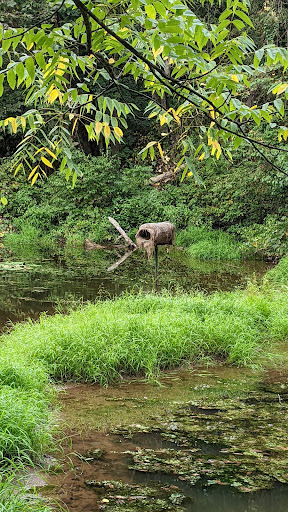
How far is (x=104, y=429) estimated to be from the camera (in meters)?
3.80

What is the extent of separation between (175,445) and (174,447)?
0.03 m

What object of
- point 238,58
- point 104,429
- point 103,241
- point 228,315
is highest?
point 238,58

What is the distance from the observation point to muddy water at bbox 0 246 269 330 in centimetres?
866

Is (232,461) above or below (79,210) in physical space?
above

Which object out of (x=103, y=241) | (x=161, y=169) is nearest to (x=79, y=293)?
(x=103, y=241)

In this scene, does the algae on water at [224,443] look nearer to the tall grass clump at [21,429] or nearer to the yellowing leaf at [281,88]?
the tall grass clump at [21,429]

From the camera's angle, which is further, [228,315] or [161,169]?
[161,169]

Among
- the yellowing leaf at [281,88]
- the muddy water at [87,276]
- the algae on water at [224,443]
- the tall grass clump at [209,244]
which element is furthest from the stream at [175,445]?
the tall grass clump at [209,244]

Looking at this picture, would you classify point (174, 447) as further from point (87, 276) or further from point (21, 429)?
point (87, 276)

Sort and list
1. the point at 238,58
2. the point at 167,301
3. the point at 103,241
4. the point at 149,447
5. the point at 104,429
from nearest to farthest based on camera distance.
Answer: the point at 238,58 → the point at 149,447 → the point at 104,429 → the point at 167,301 → the point at 103,241

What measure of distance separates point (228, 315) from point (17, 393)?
341 cm

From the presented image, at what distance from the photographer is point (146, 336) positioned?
5.48 metres

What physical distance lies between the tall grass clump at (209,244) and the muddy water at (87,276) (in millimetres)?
488

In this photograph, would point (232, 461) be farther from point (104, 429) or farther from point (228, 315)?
point (228, 315)
